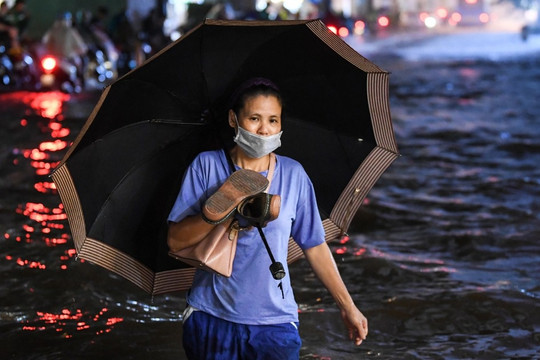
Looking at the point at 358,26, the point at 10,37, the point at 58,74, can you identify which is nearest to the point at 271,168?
the point at 58,74

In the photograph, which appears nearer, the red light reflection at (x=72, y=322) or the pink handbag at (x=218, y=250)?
the pink handbag at (x=218, y=250)

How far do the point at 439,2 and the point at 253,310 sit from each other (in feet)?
305

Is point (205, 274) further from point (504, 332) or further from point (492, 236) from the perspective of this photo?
point (492, 236)

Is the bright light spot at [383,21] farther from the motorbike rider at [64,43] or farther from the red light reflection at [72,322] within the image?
the red light reflection at [72,322]

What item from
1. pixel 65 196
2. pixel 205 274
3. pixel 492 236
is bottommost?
pixel 205 274

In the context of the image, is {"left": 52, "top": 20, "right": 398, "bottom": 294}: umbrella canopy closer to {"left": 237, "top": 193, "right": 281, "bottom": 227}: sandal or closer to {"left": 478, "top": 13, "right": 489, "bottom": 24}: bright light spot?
{"left": 237, "top": 193, "right": 281, "bottom": 227}: sandal

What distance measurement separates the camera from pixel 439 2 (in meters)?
92.7

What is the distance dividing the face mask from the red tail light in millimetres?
15788

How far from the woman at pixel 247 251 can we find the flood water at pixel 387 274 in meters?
2.01

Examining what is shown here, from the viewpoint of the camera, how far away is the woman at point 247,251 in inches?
124

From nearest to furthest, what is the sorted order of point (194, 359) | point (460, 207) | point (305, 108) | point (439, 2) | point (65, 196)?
point (194, 359), point (65, 196), point (305, 108), point (460, 207), point (439, 2)

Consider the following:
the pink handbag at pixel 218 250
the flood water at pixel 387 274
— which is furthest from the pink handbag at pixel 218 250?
the flood water at pixel 387 274

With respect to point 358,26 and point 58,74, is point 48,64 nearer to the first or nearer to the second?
point 58,74

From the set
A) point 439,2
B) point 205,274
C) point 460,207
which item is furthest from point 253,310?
point 439,2
